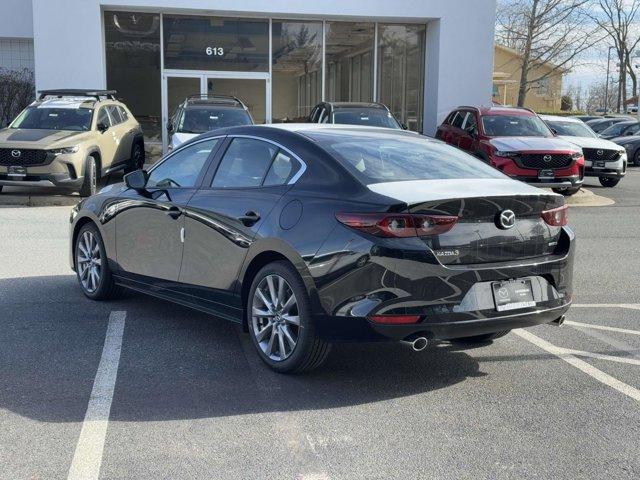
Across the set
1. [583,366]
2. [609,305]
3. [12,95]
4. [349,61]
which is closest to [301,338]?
[583,366]

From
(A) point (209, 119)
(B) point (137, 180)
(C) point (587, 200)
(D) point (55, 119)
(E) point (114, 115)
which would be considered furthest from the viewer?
(E) point (114, 115)

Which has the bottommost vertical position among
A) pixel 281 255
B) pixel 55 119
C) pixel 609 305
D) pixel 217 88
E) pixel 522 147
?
pixel 609 305

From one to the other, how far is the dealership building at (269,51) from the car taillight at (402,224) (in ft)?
56.2

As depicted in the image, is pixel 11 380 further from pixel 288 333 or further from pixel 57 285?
pixel 57 285

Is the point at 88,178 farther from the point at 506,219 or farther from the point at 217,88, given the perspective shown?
the point at 506,219

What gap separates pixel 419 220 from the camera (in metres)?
4.29

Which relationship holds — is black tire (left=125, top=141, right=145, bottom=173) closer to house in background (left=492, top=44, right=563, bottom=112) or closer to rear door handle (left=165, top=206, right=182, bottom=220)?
rear door handle (left=165, top=206, right=182, bottom=220)

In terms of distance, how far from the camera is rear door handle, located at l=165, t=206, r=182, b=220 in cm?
571

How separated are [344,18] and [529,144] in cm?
910

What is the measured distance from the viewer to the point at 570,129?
64.6 ft

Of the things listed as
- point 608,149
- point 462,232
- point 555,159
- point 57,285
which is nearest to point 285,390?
point 462,232

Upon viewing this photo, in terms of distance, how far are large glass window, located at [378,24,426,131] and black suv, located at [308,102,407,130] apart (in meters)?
6.57

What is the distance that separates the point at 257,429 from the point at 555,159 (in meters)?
11.6

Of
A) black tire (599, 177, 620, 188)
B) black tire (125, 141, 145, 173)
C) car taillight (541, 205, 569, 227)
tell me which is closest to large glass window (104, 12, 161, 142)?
black tire (125, 141, 145, 173)
